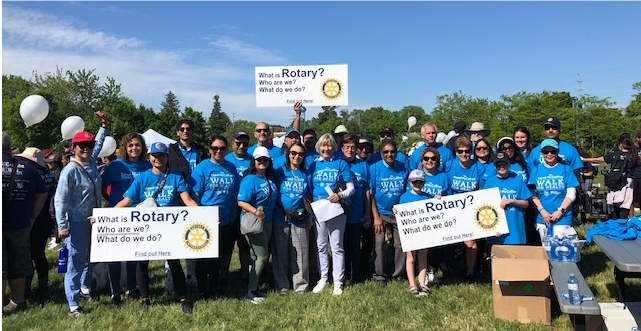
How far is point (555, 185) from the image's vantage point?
18.0 feet

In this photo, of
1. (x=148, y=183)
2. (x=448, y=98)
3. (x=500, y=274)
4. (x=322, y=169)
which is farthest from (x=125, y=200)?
(x=448, y=98)

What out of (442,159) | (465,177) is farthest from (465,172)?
(442,159)

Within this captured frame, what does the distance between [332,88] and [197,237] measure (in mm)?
4348

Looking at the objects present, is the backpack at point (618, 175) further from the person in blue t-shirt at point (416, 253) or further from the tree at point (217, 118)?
the tree at point (217, 118)

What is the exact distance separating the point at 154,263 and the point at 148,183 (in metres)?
3.34

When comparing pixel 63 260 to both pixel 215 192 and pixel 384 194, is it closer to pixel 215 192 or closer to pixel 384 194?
pixel 215 192

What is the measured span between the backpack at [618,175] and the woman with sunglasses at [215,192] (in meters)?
8.47

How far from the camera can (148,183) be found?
5176mm

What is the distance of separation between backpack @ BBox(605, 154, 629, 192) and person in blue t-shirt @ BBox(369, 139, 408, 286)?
6.34 meters

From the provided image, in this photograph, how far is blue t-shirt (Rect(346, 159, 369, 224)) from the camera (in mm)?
5988

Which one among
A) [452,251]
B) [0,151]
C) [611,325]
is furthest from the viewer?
Answer: [452,251]

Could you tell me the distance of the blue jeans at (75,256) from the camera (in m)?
5.14

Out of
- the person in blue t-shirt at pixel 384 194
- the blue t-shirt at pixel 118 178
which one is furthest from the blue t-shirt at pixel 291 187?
the blue t-shirt at pixel 118 178

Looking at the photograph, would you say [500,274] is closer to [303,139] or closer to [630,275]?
[630,275]
